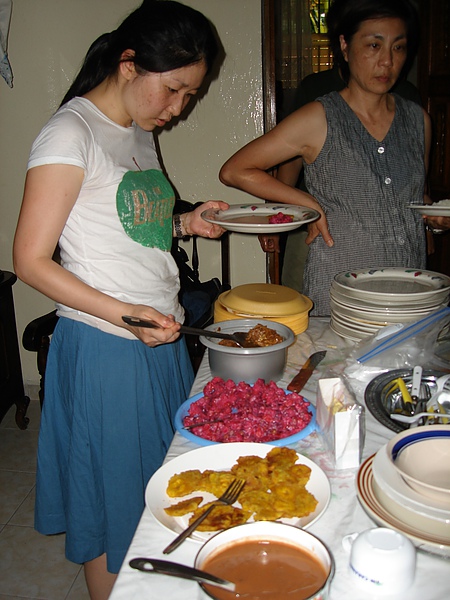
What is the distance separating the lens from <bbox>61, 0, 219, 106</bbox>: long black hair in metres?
1.30

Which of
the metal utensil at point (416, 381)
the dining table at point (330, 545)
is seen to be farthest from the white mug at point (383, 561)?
the metal utensil at point (416, 381)

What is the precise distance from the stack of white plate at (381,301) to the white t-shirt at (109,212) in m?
0.47

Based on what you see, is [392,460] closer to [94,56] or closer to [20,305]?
[94,56]

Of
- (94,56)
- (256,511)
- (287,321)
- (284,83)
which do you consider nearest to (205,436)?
(256,511)

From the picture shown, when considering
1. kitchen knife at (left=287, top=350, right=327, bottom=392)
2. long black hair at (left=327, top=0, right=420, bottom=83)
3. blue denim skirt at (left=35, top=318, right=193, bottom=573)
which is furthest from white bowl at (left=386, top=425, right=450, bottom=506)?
long black hair at (left=327, top=0, right=420, bottom=83)

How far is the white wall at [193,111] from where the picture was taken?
279 centimetres

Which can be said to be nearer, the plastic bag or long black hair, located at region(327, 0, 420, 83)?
the plastic bag

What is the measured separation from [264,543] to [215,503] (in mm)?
143

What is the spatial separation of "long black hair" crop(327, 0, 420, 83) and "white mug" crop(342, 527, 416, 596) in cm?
155

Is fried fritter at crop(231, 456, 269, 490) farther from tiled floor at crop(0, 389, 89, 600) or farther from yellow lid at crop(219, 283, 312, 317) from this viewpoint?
tiled floor at crop(0, 389, 89, 600)

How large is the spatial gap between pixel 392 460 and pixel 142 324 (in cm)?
58

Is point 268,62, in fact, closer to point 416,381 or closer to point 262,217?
point 262,217

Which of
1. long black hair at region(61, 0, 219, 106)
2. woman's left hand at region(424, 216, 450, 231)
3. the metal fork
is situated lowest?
the metal fork

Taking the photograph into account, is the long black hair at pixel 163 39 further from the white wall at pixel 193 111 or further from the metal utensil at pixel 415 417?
the white wall at pixel 193 111
